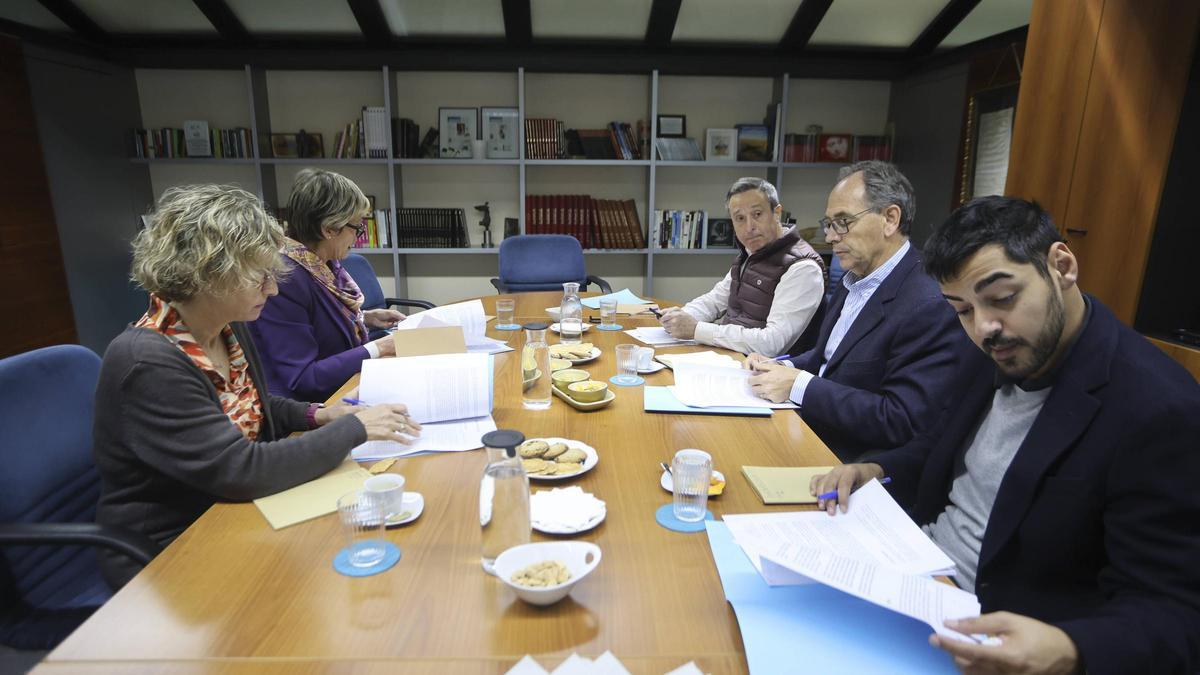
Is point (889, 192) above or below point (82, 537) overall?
above

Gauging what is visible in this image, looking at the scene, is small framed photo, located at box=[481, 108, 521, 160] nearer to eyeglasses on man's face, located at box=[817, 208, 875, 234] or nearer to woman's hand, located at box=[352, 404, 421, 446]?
eyeglasses on man's face, located at box=[817, 208, 875, 234]

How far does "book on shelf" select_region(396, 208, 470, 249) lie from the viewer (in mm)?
4625

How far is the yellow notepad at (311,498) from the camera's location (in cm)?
111

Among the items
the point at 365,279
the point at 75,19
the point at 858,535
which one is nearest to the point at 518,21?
the point at 365,279

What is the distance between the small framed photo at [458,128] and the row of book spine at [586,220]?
0.61m

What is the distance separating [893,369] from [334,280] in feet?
5.90

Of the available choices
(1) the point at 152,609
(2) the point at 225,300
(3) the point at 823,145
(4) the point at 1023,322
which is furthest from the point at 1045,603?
(3) the point at 823,145

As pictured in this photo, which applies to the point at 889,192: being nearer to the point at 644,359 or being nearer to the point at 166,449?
the point at 644,359

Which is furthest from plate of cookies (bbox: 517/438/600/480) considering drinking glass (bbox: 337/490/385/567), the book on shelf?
the book on shelf

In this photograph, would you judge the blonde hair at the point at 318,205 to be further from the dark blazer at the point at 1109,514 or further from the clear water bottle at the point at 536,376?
the dark blazer at the point at 1109,514

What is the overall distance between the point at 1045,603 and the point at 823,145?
4.28m

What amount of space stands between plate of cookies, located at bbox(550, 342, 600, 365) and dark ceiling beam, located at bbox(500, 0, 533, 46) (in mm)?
2767

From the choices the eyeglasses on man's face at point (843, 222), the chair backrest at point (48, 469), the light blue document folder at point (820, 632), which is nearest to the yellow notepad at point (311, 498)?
the chair backrest at point (48, 469)

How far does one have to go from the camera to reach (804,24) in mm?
4184
